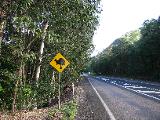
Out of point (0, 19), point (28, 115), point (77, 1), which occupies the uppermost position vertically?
point (77, 1)

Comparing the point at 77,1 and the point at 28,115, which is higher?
the point at 77,1

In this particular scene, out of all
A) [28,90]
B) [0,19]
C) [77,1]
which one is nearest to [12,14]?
[0,19]

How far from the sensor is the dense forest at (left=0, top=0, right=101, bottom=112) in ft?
41.3

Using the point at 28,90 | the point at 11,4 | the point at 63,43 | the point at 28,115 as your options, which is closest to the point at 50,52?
the point at 63,43

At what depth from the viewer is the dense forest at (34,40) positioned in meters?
12.6

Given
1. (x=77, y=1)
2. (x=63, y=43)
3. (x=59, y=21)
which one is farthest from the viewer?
(x=63, y=43)

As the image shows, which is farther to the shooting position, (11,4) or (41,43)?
(41,43)

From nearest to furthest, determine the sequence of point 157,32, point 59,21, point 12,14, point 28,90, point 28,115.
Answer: point 12,14, point 28,115, point 59,21, point 28,90, point 157,32

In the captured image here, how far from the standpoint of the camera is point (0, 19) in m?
12.2

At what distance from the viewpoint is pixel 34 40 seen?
66.5 feet

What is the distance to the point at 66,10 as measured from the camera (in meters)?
13.9

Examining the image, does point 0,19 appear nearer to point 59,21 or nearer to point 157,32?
point 59,21

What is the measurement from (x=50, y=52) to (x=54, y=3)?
38.1 feet

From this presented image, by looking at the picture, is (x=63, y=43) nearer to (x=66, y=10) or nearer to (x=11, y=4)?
(x=66, y=10)
